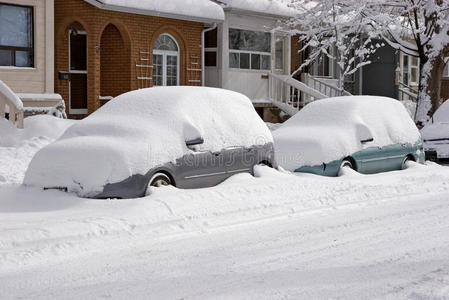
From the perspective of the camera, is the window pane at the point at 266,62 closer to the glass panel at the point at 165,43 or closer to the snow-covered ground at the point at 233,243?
the glass panel at the point at 165,43

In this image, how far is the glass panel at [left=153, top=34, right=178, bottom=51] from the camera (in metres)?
25.0

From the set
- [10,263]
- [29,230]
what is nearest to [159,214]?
[29,230]

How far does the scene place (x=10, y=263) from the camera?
7.05m

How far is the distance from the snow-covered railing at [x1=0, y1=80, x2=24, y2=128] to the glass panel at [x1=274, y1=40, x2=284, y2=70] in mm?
14209

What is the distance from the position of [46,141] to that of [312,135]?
22.2 feet

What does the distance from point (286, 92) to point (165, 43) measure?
582 centimetres

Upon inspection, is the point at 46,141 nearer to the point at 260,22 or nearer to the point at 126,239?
the point at 126,239

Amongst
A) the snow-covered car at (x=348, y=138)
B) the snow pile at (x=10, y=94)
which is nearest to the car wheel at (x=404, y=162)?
the snow-covered car at (x=348, y=138)

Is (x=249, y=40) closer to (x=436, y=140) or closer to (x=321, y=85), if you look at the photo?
(x=321, y=85)

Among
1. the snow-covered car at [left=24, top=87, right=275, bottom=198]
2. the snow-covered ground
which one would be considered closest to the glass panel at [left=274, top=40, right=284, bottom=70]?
the snow-covered car at [left=24, top=87, right=275, bottom=198]

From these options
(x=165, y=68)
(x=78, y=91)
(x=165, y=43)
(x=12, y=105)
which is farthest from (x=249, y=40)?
(x=12, y=105)

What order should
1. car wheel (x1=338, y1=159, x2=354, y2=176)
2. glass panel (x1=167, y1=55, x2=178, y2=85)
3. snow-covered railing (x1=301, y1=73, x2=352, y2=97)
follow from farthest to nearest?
snow-covered railing (x1=301, y1=73, x2=352, y2=97)
glass panel (x1=167, y1=55, x2=178, y2=85)
car wheel (x1=338, y1=159, x2=354, y2=176)

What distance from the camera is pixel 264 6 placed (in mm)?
27422

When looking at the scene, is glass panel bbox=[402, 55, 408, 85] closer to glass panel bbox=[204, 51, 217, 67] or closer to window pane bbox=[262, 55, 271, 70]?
window pane bbox=[262, 55, 271, 70]
